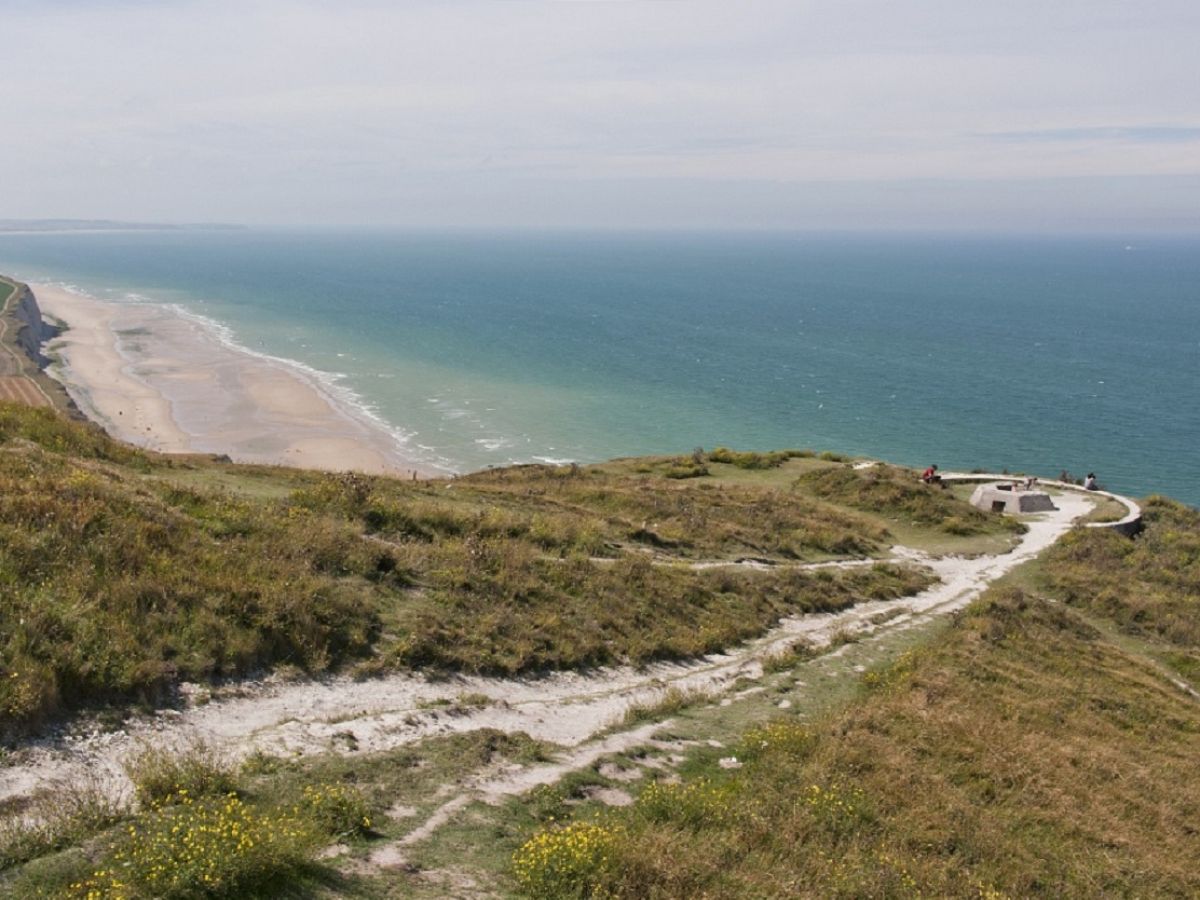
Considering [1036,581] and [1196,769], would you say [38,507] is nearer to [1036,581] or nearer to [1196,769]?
[1196,769]

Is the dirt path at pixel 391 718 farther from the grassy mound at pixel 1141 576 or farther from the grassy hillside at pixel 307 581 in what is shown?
the grassy mound at pixel 1141 576

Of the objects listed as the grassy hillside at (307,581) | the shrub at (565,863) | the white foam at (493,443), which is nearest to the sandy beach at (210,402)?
the white foam at (493,443)

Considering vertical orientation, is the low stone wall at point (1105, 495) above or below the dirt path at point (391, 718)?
below

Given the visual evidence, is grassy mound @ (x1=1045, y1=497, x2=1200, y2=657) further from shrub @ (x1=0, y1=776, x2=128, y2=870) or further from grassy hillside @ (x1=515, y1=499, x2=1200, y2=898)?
shrub @ (x1=0, y1=776, x2=128, y2=870)

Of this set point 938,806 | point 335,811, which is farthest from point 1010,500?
point 335,811

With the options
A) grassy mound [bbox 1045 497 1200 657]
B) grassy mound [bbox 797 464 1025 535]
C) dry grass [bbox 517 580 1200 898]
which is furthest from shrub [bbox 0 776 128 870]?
grassy mound [bbox 797 464 1025 535]

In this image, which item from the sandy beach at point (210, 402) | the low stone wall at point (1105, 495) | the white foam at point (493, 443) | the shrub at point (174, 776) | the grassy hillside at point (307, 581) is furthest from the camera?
the white foam at point (493, 443)

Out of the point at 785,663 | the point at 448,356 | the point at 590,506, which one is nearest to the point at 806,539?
the point at 590,506
